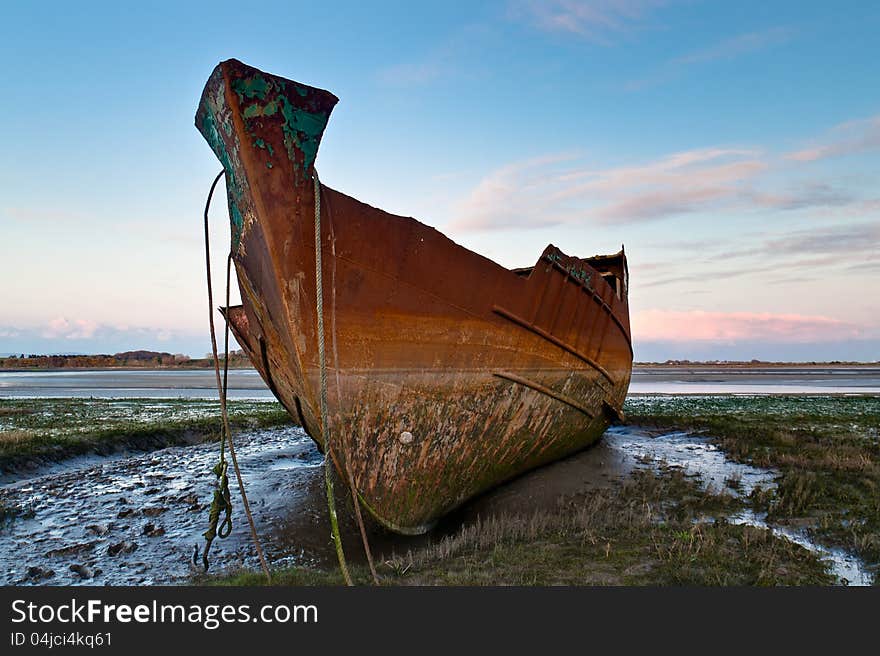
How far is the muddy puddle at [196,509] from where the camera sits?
190 inches

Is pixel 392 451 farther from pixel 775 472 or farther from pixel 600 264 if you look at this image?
pixel 600 264

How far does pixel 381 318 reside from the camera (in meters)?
5.16

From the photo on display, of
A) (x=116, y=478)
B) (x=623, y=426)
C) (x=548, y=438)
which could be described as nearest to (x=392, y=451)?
(x=548, y=438)

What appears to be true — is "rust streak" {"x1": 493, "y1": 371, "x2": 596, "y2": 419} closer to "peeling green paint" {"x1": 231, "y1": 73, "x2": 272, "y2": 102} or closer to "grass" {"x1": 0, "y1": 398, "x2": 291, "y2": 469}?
"peeling green paint" {"x1": 231, "y1": 73, "x2": 272, "y2": 102}

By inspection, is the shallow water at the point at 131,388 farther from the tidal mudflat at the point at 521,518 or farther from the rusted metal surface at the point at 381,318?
the rusted metal surface at the point at 381,318

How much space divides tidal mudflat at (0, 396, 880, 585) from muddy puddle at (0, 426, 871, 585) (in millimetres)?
26

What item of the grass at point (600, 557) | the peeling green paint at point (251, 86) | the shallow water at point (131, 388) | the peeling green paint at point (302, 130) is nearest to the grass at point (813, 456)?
the grass at point (600, 557)

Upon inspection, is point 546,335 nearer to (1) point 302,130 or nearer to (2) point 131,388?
(1) point 302,130

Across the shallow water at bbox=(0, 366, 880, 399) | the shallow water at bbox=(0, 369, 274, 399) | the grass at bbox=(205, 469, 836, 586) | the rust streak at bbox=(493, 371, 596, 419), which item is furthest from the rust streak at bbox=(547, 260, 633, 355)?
the shallow water at bbox=(0, 369, 274, 399)

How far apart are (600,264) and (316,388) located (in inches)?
380

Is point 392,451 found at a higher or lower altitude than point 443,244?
lower

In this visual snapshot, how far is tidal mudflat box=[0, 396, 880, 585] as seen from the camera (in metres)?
A: 4.20

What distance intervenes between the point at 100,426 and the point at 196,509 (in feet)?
25.6

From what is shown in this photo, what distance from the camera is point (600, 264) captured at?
12.8m
